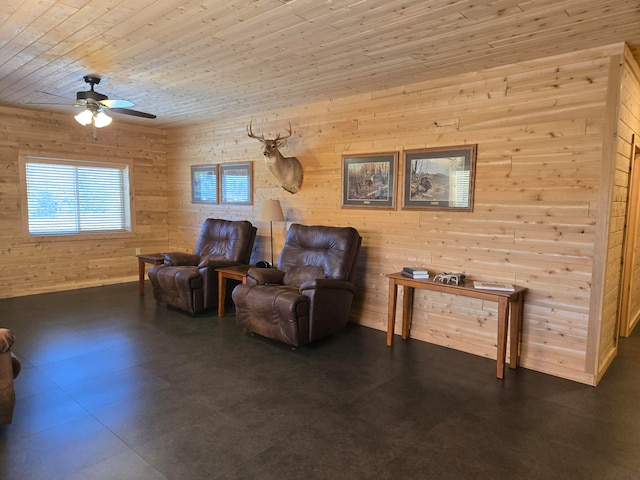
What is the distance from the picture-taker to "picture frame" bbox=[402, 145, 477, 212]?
12.1 ft

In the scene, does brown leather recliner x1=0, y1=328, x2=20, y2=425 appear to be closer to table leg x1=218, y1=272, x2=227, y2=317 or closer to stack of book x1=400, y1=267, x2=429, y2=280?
table leg x1=218, y1=272, x2=227, y2=317

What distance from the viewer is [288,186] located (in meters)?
5.08

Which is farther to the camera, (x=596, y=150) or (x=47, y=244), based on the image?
(x=47, y=244)

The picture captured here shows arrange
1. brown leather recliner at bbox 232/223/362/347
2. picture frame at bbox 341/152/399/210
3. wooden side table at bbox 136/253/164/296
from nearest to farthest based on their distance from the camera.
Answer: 1. brown leather recliner at bbox 232/223/362/347
2. picture frame at bbox 341/152/399/210
3. wooden side table at bbox 136/253/164/296

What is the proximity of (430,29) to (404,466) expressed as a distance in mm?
2703

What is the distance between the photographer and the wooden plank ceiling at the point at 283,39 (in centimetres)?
245

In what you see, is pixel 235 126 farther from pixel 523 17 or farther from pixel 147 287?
pixel 523 17

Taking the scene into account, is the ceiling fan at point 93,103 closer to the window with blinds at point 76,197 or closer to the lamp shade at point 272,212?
the lamp shade at point 272,212

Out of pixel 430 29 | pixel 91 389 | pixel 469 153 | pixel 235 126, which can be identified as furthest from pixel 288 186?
pixel 91 389

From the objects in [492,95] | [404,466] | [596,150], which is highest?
[492,95]

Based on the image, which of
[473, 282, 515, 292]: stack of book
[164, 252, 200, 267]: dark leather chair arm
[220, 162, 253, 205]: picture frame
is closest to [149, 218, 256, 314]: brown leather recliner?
[164, 252, 200, 267]: dark leather chair arm

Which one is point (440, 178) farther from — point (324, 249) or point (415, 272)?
point (324, 249)

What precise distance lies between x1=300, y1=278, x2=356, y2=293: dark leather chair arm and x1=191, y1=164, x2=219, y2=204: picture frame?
3.09m

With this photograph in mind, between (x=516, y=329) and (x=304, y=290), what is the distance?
183 cm
